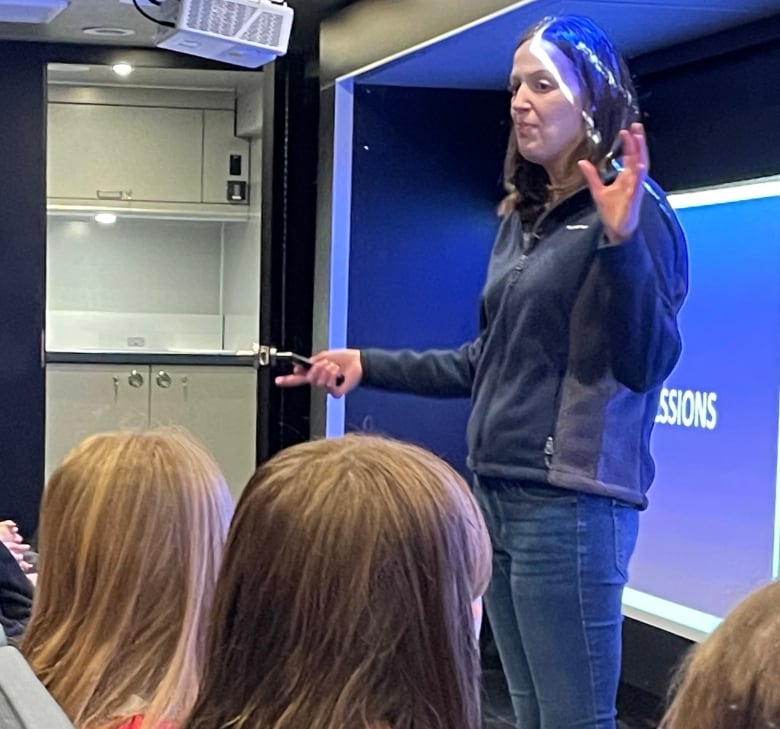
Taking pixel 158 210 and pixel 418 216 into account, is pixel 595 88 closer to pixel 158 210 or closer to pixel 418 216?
pixel 418 216

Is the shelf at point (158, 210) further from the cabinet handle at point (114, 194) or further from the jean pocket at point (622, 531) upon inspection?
the jean pocket at point (622, 531)

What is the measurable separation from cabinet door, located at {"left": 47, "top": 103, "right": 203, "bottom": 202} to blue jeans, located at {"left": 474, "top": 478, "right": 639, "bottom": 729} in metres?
4.63

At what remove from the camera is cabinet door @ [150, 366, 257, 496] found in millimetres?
5688

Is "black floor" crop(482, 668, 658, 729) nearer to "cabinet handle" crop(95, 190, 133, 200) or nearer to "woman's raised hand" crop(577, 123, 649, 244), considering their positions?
"woman's raised hand" crop(577, 123, 649, 244)

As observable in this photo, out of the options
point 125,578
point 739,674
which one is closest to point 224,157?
point 125,578

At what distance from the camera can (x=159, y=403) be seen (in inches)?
224

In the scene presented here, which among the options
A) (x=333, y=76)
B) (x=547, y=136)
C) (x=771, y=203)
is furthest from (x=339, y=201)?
(x=547, y=136)

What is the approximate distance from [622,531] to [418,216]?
7.80ft

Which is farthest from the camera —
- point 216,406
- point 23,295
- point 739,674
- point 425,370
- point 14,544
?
point 216,406

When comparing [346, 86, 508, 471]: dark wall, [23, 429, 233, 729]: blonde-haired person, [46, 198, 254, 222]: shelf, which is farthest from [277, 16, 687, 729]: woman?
[46, 198, 254, 222]: shelf

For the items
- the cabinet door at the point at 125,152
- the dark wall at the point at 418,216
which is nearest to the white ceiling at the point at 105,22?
the dark wall at the point at 418,216

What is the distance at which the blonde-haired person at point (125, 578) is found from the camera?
4.58ft

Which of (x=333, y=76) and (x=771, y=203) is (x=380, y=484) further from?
(x=333, y=76)

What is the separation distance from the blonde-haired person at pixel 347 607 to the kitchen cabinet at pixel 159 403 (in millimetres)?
4483
